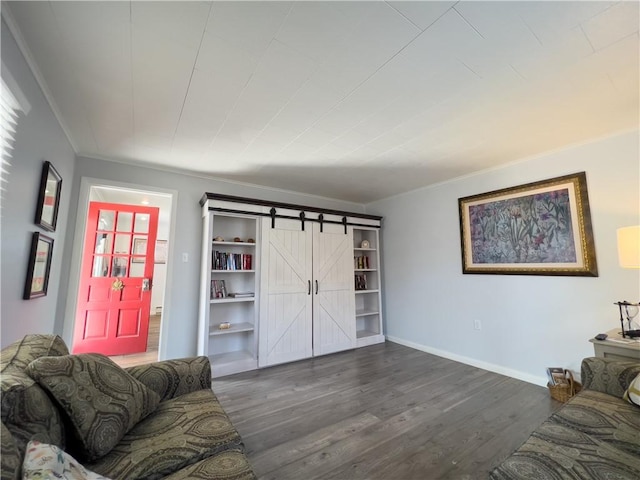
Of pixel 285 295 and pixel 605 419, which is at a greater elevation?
pixel 285 295

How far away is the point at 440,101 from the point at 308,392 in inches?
111

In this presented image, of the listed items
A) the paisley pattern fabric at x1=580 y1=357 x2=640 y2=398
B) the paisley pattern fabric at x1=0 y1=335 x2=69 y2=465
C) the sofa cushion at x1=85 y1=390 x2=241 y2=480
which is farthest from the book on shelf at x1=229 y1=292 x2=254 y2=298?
the paisley pattern fabric at x1=580 y1=357 x2=640 y2=398

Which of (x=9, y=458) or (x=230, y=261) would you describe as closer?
(x=9, y=458)

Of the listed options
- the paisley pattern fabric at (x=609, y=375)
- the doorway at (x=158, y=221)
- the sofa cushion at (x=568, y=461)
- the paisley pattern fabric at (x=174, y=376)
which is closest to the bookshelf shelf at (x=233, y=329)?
the doorway at (x=158, y=221)

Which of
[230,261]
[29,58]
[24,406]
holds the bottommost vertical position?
[24,406]

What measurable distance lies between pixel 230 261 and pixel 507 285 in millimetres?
3370

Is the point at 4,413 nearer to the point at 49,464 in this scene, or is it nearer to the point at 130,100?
the point at 49,464

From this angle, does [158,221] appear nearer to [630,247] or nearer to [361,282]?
[361,282]

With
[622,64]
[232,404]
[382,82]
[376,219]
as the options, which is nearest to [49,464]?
[232,404]

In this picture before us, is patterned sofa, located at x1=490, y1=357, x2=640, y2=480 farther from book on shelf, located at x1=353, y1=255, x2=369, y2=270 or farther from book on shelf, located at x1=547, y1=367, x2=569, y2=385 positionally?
book on shelf, located at x1=353, y1=255, x2=369, y2=270

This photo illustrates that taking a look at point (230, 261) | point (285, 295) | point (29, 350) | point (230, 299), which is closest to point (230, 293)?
point (230, 299)

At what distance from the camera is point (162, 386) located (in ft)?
5.23

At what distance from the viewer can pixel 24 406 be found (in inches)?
35.3

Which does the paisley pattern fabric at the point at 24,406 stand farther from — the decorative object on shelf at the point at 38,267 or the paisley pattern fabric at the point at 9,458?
the decorative object on shelf at the point at 38,267
